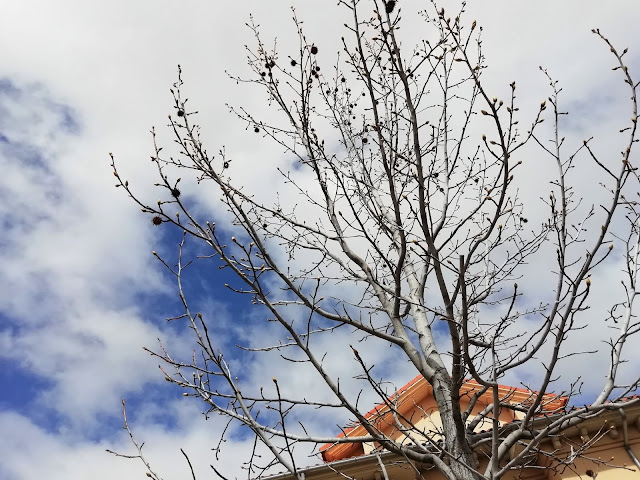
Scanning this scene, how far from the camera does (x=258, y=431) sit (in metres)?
3.21

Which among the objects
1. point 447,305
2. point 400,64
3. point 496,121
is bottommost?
point 447,305

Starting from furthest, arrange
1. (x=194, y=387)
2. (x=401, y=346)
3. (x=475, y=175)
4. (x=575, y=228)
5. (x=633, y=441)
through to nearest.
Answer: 1. (x=633, y=441)
2. (x=475, y=175)
3. (x=401, y=346)
4. (x=575, y=228)
5. (x=194, y=387)

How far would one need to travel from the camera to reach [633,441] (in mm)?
7668

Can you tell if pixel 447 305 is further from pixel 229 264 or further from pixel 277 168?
pixel 277 168

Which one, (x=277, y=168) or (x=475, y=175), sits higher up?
(x=277, y=168)

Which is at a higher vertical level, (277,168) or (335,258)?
(277,168)

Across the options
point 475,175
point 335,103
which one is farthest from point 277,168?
point 475,175

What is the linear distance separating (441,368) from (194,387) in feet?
7.06

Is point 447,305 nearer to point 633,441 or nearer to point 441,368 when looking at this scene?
point 441,368

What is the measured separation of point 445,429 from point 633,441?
16.7 ft

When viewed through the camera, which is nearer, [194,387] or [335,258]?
[194,387]

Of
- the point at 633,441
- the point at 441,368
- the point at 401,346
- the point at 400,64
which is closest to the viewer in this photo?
the point at 400,64

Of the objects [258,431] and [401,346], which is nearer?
[258,431]

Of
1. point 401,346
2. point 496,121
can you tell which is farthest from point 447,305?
point 401,346
